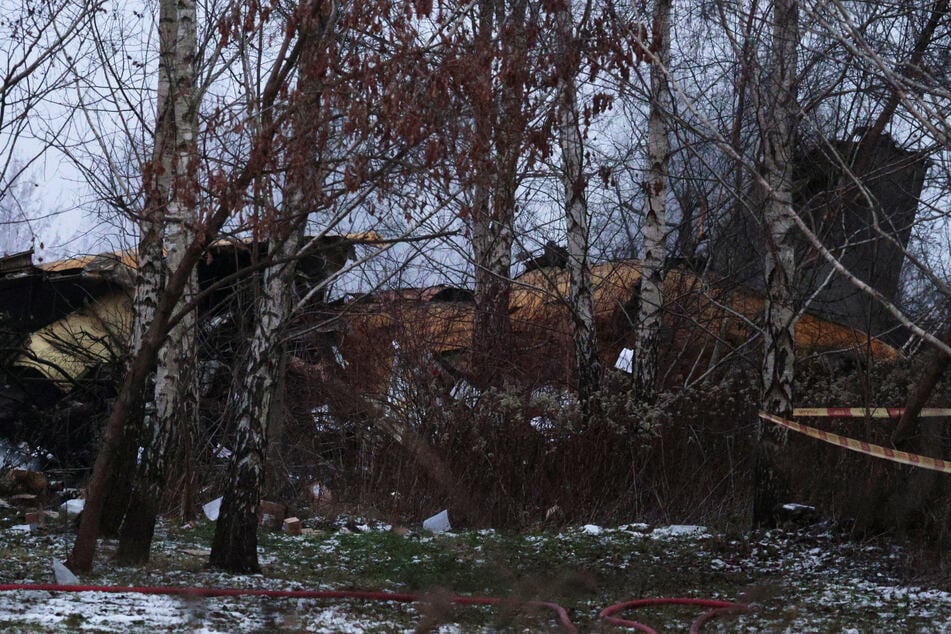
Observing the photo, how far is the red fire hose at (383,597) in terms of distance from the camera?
539cm

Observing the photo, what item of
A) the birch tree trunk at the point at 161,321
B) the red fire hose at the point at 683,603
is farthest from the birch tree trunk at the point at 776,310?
the birch tree trunk at the point at 161,321

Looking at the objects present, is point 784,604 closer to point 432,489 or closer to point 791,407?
point 791,407

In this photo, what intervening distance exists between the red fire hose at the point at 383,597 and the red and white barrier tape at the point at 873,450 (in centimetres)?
165

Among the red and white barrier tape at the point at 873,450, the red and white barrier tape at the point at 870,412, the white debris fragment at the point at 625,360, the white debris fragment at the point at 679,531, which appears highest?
the white debris fragment at the point at 625,360

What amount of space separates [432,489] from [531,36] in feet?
18.2

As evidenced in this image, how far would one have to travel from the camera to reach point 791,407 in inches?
337

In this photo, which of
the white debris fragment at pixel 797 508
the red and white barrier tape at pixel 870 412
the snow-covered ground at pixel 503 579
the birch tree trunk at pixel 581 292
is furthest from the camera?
the birch tree trunk at pixel 581 292

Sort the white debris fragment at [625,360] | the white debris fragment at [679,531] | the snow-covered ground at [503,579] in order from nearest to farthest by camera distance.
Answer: the snow-covered ground at [503,579] → the white debris fragment at [679,531] → the white debris fragment at [625,360]

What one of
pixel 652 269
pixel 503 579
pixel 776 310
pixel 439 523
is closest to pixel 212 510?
pixel 439 523

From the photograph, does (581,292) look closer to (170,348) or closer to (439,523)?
(439,523)

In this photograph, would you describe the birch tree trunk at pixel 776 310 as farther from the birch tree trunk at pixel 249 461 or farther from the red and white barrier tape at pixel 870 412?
the birch tree trunk at pixel 249 461

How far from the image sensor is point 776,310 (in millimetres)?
8555

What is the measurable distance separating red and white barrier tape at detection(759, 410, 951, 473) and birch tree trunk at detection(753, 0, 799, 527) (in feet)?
0.67

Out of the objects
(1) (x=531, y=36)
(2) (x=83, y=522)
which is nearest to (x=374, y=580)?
(2) (x=83, y=522)
